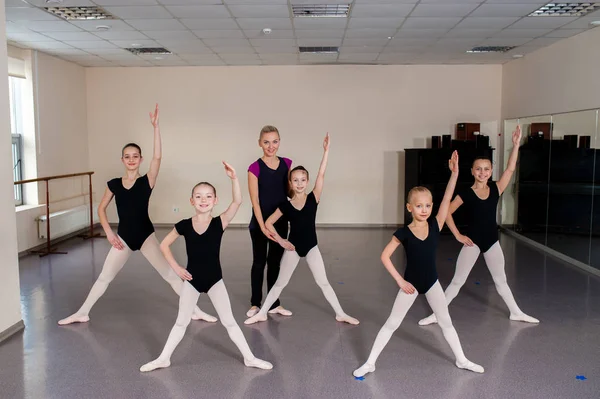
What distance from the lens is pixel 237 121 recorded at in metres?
9.25

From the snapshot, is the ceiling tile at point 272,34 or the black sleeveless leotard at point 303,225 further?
the ceiling tile at point 272,34

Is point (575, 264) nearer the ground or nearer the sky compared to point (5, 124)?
nearer the ground

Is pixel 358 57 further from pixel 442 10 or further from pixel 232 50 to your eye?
pixel 442 10

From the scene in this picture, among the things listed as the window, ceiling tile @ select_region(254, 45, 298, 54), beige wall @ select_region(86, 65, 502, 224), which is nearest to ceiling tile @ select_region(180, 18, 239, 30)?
ceiling tile @ select_region(254, 45, 298, 54)

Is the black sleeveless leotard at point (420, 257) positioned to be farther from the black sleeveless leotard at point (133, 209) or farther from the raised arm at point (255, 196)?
the black sleeveless leotard at point (133, 209)

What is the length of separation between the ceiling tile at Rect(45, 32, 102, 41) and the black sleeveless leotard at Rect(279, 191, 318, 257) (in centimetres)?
429

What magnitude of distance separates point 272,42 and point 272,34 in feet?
1.62

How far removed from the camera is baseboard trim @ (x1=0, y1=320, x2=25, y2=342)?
387 centimetres

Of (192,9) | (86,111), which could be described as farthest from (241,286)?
(86,111)

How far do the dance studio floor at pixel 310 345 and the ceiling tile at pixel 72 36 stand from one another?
2978mm

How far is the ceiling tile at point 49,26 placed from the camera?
6.06 meters

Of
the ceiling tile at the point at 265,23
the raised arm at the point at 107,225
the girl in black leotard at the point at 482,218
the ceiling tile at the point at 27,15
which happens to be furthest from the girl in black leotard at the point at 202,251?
the ceiling tile at the point at 27,15

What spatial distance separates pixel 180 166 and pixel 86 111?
1897 millimetres

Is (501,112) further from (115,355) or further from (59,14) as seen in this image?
(115,355)
